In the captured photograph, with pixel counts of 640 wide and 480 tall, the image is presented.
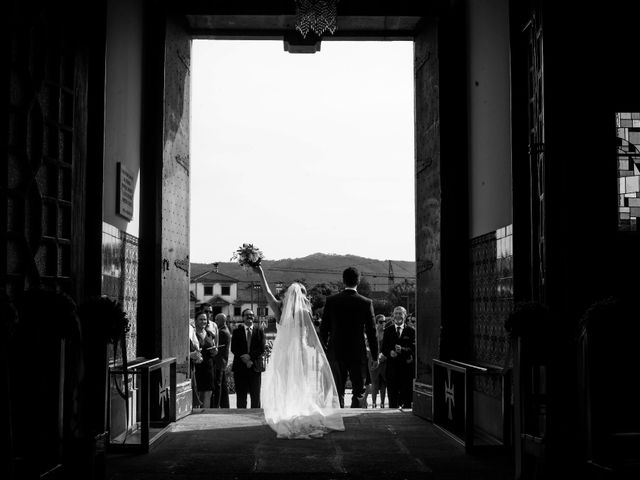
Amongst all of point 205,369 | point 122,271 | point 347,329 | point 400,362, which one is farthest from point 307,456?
point 400,362

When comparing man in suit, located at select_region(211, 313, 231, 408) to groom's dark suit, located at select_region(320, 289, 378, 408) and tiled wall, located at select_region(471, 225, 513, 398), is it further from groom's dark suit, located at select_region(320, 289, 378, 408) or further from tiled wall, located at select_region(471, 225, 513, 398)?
tiled wall, located at select_region(471, 225, 513, 398)

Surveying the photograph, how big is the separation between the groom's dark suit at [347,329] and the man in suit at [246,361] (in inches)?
143

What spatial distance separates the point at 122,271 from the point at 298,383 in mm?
2055

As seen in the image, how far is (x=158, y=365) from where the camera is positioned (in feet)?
23.7

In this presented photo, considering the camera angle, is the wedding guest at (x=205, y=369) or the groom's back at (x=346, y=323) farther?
the wedding guest at (x=205, y=369)

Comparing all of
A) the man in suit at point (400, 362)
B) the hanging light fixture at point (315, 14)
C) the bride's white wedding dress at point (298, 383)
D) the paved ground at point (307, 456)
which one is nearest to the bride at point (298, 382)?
the bride's white wedding dress at point (298, 383)

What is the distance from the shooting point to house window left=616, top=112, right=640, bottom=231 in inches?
228

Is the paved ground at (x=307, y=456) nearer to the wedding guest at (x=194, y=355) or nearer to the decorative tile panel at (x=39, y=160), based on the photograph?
the decorative tile panel at (x=39, y=160)

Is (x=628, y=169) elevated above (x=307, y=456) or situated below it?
above

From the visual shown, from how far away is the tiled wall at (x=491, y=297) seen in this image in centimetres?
714

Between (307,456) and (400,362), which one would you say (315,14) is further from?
(400,362)

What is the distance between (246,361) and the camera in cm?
1321

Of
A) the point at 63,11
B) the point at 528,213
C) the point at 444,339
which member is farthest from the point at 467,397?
the point at 63,11

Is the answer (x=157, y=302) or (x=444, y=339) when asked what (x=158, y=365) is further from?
(x=444, y=339)
